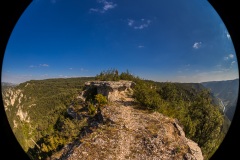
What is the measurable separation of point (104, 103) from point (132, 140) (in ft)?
24.6

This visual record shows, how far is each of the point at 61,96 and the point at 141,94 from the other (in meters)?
11.7

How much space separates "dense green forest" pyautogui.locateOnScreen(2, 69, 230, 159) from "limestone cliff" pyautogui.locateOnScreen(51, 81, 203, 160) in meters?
1.52

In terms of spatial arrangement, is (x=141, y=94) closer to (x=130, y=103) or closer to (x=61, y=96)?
(x=130, y=103)

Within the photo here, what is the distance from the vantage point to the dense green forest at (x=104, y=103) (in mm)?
20062

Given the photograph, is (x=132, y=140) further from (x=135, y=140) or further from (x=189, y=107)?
(x=189, y=107)

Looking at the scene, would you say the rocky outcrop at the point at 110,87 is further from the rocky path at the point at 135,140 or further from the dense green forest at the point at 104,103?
the rocky path at the point at 135,140

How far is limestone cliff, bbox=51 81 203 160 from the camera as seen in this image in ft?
48.6

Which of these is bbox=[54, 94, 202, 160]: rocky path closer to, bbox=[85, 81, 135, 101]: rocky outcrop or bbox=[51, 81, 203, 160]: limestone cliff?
bbox=[51, 81, 203, 160]: limestone cliff

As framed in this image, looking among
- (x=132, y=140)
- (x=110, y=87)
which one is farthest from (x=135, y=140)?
(x=110, y=87)

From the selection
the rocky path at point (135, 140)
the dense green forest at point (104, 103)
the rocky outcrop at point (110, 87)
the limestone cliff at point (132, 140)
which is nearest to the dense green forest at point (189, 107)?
the dense green forest at point (104, 103)

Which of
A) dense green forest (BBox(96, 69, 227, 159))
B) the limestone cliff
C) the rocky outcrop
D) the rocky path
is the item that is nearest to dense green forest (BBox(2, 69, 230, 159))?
dense green forest (BBox(96, 69, 227, 159))

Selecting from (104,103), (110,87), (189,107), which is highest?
(110,87)

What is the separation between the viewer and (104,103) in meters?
23.2

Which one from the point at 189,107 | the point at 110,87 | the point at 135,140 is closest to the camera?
the point at 135,140
